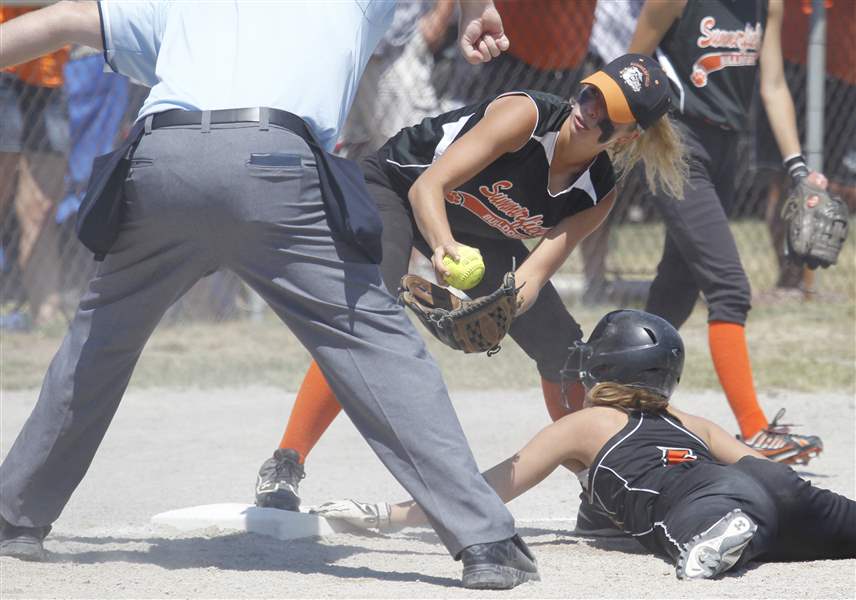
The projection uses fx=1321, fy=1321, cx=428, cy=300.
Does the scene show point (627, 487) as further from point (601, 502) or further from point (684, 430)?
point (684, 430)

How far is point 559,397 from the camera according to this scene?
173 inches

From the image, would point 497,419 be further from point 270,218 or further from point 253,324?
point 270,218

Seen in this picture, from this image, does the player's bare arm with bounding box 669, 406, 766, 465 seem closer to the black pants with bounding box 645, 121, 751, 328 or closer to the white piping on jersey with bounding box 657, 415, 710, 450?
the white piping on jersey with bounding box 657, 415, 710, 450

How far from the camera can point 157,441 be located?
5598 mm

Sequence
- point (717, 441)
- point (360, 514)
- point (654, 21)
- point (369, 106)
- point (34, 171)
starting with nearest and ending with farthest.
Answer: point (717, 441), point (360, 514), point (654, 21), point (34, 171), point (369, 106)

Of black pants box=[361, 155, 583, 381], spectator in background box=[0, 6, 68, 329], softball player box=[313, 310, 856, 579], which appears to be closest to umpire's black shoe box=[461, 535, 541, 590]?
softball player box=[313, 310, 856, 579]

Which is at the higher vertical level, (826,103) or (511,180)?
(826,103)

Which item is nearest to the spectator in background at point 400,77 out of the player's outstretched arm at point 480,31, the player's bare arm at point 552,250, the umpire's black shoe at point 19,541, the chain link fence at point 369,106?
the chain link fence at point 369,106

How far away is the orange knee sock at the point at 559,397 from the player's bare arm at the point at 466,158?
0.94 m

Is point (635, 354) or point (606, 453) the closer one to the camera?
point (606, 453)

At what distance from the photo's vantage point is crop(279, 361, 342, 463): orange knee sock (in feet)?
14.1

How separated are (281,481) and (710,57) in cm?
234

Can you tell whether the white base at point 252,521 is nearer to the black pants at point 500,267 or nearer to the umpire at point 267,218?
the black pants at point 500,267

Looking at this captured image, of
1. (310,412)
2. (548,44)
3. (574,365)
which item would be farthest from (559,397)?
(548,44)
